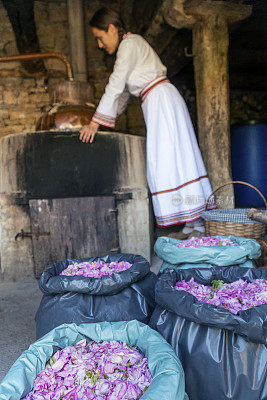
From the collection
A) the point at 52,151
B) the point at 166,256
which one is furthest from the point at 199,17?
the point at 166,256

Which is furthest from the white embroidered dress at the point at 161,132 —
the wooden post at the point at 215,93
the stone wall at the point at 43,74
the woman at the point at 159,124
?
the stone wall at the point at 43,74

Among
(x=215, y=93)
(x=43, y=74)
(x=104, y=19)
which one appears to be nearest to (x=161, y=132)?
(x=215, y=93)

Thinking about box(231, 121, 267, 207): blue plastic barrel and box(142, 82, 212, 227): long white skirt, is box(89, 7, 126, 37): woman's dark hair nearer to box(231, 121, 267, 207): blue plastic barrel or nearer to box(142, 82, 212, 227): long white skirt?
box(142, 82, 212, 227): long white skirt

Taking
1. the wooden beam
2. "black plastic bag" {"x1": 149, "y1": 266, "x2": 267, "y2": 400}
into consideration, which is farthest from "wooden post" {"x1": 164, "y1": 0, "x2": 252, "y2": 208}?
"black plastic bag" {"x1": 149, "y1": 266, "x2": 267, "y2": 400}

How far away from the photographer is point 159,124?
9.41ft

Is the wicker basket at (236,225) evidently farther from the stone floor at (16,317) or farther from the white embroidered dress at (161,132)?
the stone floor at (16,317)

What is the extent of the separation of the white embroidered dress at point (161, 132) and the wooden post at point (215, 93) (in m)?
0.30

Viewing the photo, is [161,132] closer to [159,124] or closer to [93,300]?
[159,124]

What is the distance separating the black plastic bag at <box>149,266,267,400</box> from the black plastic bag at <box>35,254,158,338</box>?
299 mm

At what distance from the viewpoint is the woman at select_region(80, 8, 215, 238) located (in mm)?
2805

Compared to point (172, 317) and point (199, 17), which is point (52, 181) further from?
point (199, 17)

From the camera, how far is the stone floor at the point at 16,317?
164 centimetres

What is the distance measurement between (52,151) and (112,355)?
1931mm

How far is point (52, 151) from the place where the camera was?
8.66ft
